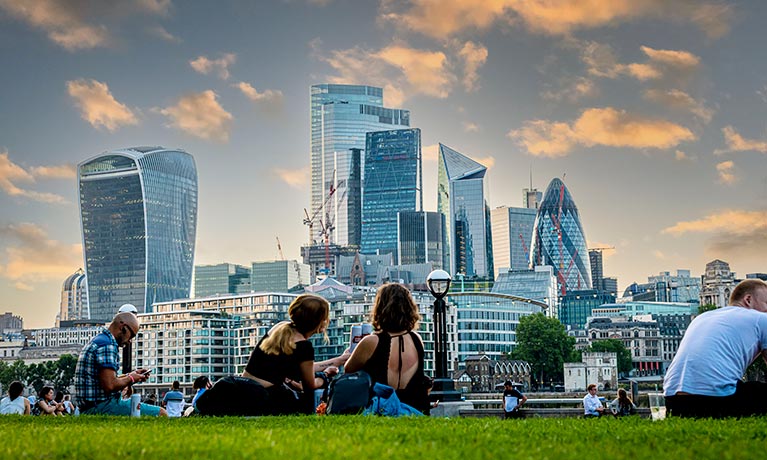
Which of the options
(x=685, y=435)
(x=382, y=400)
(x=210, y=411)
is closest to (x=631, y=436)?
(x=685, y=435)

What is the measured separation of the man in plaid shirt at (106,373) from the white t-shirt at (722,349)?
8111mm

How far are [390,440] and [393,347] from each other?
4.39 m

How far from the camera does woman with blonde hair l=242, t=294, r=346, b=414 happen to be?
43.2 ft

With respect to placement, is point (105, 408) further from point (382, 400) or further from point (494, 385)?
point (494, 385)

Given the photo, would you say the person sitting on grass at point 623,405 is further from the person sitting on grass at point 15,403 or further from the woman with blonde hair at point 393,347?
the woman with blonde hair at point 393,347

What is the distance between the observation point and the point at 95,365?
594 inches

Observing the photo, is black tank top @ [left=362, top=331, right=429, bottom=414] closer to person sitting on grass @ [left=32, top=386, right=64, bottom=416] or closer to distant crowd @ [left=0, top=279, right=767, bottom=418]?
distant crowd @ [left=0, top=279, right=767, bottom=418]

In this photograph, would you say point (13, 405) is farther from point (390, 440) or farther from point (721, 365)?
point (721, 365)

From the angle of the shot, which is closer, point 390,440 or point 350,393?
point 390,440

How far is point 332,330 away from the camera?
468ft

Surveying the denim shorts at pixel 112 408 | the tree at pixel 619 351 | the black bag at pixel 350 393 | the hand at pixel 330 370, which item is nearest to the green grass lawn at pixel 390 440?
the black bag at pixel 350 393

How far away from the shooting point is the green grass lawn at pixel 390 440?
7.66 metres

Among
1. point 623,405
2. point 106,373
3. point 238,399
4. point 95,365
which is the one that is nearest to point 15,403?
point 95,365

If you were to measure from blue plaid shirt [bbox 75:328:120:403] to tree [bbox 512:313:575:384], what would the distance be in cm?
13241
